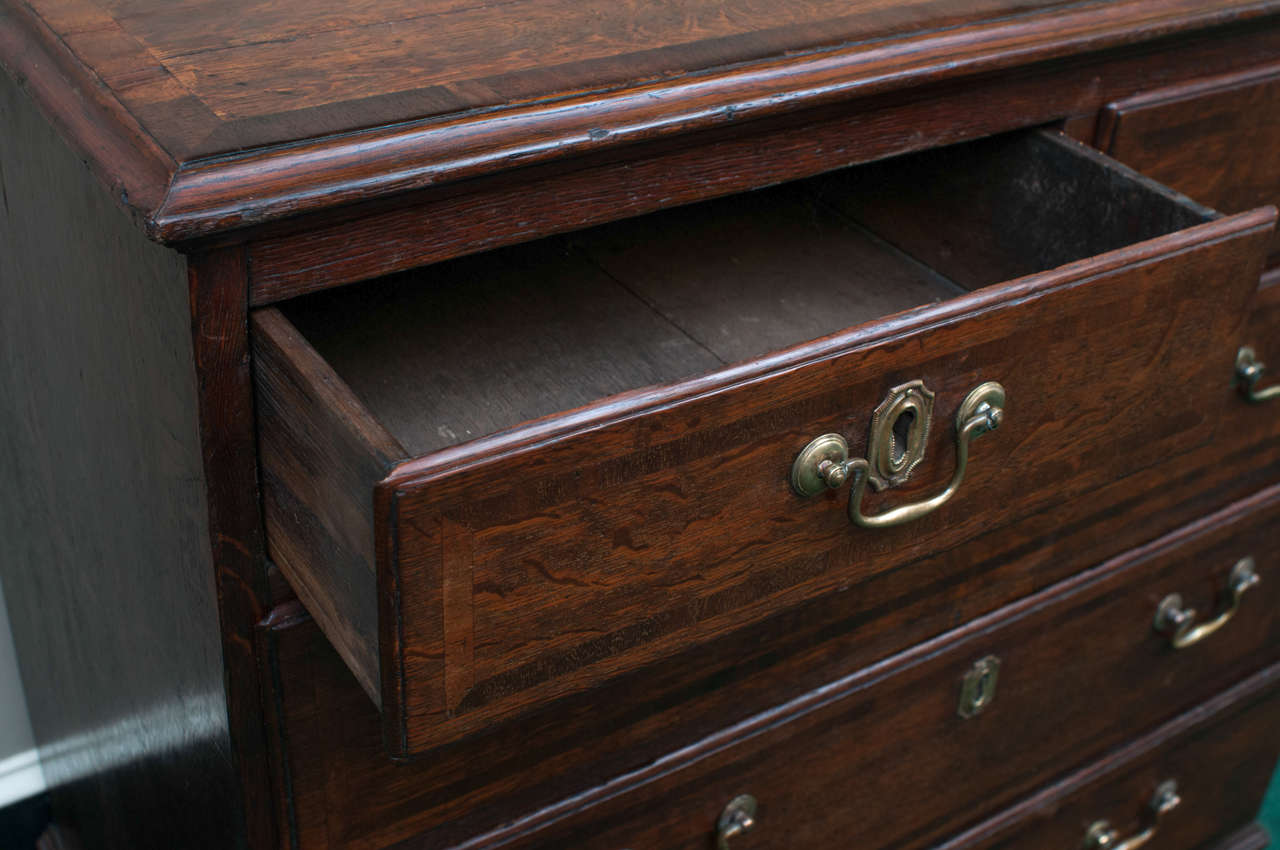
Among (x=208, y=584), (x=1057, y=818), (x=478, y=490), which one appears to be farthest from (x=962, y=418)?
(x=1057, y=818)

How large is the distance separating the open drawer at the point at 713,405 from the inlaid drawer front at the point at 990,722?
0.13 m

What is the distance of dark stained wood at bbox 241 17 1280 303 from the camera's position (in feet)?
1.78

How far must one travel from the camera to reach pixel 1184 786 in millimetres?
1215

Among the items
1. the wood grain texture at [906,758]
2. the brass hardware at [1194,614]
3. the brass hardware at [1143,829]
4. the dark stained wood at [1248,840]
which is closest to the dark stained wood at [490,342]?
the wood grain texture at [906,758]

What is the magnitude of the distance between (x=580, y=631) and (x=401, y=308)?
0.87 ft

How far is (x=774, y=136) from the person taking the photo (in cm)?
64

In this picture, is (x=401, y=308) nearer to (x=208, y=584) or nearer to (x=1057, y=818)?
(x=208, y=584)

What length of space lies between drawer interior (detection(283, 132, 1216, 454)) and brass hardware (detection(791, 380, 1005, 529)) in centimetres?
13

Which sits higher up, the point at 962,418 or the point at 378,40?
the point at 378,40

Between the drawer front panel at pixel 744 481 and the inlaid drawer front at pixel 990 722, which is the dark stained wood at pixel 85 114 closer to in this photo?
the drawer front panel at pixel 744 481

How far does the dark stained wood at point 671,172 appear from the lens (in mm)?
542

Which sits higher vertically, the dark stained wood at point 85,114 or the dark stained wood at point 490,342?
the dark stained wood at point 85,114

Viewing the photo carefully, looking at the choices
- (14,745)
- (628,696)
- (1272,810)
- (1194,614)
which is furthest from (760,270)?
(1272,810)

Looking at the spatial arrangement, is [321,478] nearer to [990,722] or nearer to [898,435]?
[898,435]
